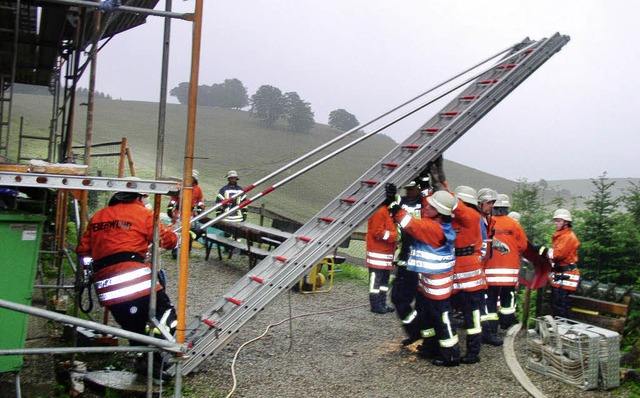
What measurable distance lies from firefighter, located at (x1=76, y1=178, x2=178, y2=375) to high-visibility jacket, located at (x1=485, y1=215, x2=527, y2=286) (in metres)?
4.46

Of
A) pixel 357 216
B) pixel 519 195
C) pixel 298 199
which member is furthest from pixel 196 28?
pixel 298 199

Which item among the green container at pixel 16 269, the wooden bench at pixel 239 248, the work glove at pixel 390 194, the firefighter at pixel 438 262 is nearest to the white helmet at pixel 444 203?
the firefighter at pixel 438 262

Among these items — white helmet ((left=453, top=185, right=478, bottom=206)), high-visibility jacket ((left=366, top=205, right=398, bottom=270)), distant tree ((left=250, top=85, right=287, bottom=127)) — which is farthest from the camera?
distant tree ((left=250, top=85, right=287, bottom=127))

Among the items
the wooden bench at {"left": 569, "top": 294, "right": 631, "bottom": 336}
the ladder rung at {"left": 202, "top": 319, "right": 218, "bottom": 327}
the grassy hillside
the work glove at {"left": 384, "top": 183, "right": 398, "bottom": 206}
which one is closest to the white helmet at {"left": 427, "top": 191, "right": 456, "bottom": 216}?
the work glove at {"left": 384, "top": 183, "right": 398, "bottom": 206}

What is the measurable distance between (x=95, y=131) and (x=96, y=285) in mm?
31608

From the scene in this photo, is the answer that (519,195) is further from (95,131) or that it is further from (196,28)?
(95,131)

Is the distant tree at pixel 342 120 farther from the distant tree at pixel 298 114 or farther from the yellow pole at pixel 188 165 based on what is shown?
the yellow pole at pixel 188 165

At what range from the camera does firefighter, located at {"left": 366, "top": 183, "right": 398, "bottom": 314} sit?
8.16m

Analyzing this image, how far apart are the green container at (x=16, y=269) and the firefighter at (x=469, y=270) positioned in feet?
14.8

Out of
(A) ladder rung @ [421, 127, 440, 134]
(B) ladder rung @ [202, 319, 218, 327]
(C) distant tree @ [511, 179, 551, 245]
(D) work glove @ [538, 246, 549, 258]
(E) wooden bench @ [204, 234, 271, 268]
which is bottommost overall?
(E) wooden bench @ [204, 234, 271, 268]

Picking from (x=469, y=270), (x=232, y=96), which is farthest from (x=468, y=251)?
(x=232, y=96)

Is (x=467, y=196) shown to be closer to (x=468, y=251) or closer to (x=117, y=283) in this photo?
(x=468, y=251)

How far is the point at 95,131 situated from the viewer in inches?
1328

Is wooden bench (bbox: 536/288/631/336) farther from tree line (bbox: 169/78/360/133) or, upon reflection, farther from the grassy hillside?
tree line (bbox: 169/78/360/133)
